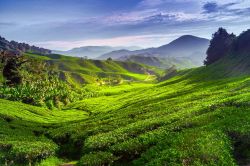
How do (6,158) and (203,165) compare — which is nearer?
(203,165)

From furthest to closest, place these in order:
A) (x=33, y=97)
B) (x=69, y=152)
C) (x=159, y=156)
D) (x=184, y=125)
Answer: (x=33, y=97) → (x=69, y=152) → (x=184, y=125) → (x=159, y=156)

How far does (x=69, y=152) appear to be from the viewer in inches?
2432

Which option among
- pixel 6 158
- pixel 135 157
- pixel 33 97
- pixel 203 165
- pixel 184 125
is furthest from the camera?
pixel 33 97

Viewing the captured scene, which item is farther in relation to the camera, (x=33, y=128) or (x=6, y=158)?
(x=33, y=128)

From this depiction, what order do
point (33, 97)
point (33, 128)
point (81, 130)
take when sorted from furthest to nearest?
point (33, 97), point (33, 128), point (81, 130)

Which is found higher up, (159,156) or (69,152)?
(159,156)

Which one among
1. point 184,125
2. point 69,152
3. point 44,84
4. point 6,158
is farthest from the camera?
point 44,84

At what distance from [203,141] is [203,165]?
603cm

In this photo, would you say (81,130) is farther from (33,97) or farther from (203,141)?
(33,97)

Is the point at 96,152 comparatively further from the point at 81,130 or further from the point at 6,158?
the point at 81,130

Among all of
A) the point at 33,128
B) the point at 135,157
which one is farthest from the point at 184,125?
the point at 33,128

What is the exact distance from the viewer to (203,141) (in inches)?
1506

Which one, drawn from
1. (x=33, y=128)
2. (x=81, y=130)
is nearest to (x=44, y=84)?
(x=33, y=128)

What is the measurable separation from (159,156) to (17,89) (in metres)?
128
